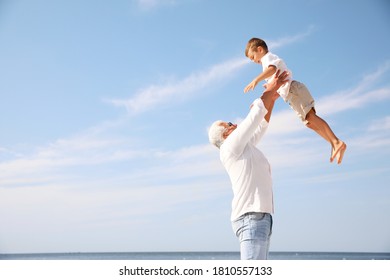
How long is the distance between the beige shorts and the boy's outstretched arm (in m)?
0.50

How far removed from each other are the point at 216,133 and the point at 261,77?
37.8 inches

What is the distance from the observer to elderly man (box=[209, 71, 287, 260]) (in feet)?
7.27

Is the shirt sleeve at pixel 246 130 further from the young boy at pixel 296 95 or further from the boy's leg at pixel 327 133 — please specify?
the boy's leg at pixel 327 133

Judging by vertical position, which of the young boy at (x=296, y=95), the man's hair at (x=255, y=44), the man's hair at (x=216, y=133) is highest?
the man's hair at (x=255, y=44)

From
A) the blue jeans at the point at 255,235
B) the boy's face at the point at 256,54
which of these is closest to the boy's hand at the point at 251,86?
the boy's face at the point at 256,54

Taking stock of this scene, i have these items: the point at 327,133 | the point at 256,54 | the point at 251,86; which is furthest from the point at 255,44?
the point at 327,133

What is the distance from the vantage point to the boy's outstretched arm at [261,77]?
315 cm
